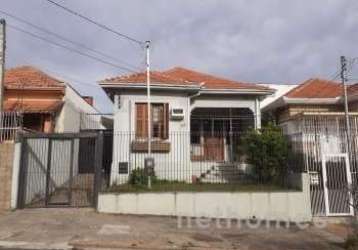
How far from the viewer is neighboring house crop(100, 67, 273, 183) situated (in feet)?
55.2

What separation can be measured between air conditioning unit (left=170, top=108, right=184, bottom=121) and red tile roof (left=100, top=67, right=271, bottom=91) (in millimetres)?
1158

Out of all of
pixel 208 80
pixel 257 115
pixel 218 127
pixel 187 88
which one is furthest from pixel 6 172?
pixel 257 115

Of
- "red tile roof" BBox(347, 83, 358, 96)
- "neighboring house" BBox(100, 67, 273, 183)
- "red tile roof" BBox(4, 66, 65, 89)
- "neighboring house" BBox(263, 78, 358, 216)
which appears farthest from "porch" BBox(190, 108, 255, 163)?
"red tile roof" BBox(4, 66, 65, 89)

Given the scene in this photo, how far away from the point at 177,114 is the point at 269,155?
452 cm

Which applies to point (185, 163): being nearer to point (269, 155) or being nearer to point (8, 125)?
point (269, 155)

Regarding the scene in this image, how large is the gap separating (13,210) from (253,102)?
1136 centimetres

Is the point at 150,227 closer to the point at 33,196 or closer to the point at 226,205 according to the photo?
the point at 226,205

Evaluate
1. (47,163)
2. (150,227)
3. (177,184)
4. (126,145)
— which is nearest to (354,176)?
(177,184)

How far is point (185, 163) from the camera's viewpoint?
16078mm

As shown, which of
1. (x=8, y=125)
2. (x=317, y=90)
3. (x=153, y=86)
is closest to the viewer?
(x=8, y=125)

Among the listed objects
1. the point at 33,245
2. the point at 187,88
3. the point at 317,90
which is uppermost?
the point at 317,90

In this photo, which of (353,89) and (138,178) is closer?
(138,178)

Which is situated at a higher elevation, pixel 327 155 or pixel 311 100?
pixel 311 100

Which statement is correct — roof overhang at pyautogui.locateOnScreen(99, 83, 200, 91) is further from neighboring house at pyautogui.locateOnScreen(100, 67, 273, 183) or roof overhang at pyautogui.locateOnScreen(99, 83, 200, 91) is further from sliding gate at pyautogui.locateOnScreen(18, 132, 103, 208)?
sliding gate at pyautogui.locateOnScreen(18, 132, 103, 208)
